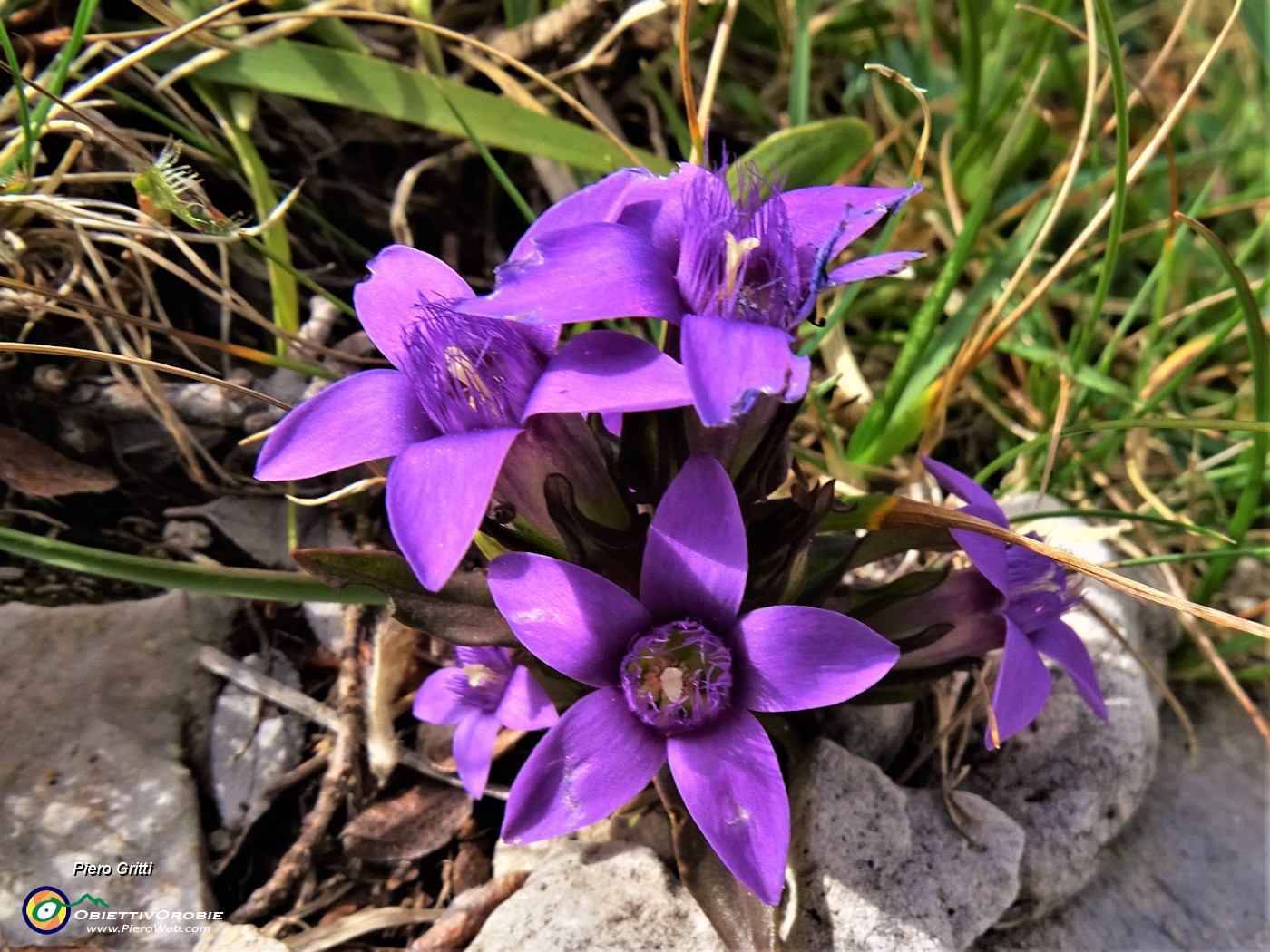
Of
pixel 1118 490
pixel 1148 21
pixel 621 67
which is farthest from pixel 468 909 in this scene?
pixel 1148 21

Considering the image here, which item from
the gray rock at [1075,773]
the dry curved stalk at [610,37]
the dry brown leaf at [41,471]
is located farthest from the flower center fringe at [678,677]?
the dry curved stalk at [610,37]

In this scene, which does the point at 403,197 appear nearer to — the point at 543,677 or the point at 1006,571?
the point at 543,677

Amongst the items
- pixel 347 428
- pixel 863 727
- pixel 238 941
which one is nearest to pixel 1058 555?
pixel 863 727

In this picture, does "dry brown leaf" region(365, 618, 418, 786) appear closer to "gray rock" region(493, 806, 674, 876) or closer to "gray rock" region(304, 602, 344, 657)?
"gray rock" region(304, 602, 344, 657)

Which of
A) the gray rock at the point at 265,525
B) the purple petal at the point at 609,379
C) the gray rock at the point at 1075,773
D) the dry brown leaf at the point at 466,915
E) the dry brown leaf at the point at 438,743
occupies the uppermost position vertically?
the purple petal at the point at 609,379

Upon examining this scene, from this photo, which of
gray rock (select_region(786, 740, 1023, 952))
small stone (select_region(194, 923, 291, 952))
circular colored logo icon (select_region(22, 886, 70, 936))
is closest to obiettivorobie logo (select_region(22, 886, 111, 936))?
circular colored logo icon (select_region(22, 886, 70, 936))

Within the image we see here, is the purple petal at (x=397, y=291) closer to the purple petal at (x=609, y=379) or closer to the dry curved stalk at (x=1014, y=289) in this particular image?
the purple petal at (x=609, y=379)

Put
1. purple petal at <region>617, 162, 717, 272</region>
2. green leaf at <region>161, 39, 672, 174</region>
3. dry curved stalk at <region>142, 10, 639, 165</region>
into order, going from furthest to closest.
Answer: green leaf at <region>161, 39, 672, 174</region> → dry curved stalk at <region>142, 10, 639, 165</region> → purple petal at <region>617, 162, 717, 272</region>

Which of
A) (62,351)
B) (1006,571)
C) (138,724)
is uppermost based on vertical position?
(62,351)
